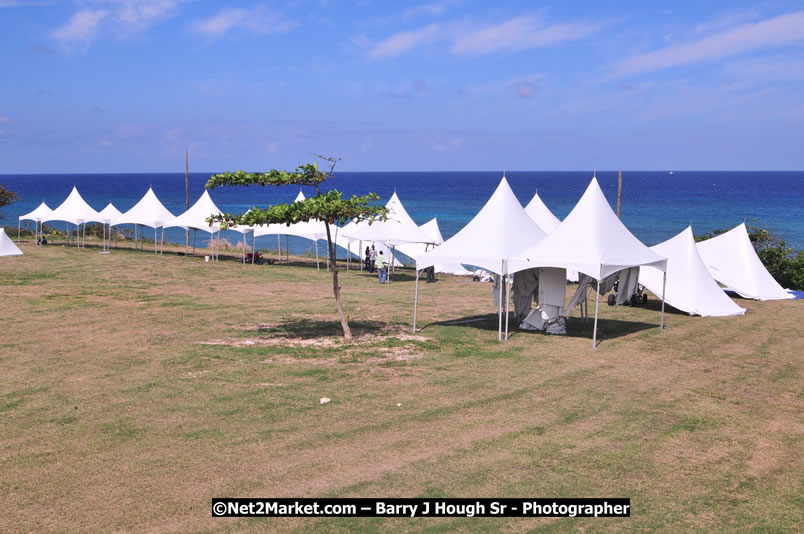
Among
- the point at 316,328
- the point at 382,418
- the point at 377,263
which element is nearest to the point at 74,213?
the point at 377,263

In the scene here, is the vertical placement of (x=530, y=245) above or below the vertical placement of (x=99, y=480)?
above

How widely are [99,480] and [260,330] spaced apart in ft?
25.6

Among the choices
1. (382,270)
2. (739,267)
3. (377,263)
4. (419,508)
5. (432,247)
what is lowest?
Result: (419,508)

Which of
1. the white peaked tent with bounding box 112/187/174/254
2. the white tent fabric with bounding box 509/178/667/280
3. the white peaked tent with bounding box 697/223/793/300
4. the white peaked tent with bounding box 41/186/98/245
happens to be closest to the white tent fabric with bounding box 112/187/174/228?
the white peaked tent with bounding box 112/187/174/254

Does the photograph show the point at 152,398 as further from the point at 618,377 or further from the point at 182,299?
the point at 182,299

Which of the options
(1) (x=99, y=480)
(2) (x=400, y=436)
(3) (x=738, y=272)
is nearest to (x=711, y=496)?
(2) (x=400, y=436)

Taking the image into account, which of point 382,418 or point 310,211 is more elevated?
point 310,211

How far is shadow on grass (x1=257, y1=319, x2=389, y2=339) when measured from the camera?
46.3 ft

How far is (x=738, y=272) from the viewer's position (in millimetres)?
21516

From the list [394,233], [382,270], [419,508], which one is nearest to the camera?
[419,508]

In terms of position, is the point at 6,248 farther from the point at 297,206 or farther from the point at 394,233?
the point at 297,206

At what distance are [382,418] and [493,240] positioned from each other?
23.6 ft

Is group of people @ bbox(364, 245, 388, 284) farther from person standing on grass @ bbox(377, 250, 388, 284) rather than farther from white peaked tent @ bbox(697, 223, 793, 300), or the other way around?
white peaked tent @ bbox(697, 223, 793, 300)

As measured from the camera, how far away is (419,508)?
6180mm
